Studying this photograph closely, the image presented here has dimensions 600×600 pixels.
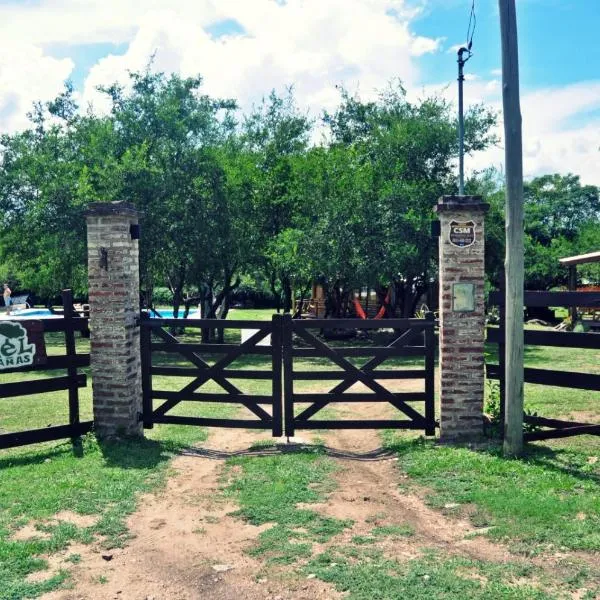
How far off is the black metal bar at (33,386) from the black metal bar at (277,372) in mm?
2220

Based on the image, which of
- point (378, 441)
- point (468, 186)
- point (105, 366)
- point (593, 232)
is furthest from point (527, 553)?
point (593, 232)

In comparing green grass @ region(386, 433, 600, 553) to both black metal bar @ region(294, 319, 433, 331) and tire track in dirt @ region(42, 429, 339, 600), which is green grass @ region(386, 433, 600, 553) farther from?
tire track in dirt @ region(42, 429, 339, 600)

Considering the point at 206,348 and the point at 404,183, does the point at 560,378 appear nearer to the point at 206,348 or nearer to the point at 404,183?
the point at 206,348

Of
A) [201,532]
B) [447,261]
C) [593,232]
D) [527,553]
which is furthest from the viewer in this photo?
[593,232]

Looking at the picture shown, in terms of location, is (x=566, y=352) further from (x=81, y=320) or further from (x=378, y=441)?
(x=81, y=320)

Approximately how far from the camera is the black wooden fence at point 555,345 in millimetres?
6770

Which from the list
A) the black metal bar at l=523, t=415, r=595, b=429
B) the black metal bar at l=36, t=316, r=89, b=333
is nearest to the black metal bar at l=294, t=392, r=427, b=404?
the black metal bar at l=523, t=415, r=595, b=429

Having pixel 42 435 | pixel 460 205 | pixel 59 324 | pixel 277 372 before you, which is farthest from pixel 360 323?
pixel 42 435

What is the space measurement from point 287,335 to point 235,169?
12.7 meters

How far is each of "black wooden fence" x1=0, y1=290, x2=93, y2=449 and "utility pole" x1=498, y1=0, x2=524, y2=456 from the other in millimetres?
4754

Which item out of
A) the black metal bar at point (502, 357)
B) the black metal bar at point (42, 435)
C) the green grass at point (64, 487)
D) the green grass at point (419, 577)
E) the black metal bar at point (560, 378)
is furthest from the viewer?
the black metal bar at point (42, 435)

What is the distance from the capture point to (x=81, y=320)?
785cm

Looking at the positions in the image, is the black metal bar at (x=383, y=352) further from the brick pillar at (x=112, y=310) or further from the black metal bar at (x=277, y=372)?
the brick pillar at (x=112, y=310)

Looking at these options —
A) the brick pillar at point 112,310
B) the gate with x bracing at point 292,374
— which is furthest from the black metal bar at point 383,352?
the brick pillar at point 112,310
